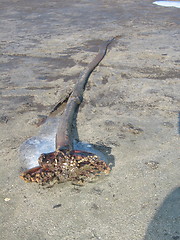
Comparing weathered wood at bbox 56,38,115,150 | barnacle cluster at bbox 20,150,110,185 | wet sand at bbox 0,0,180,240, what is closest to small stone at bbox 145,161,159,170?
wet sand at bbox 0,0,180,240

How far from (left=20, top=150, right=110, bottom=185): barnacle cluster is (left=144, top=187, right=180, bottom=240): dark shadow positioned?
2.11 feet

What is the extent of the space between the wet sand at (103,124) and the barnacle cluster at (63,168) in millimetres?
88

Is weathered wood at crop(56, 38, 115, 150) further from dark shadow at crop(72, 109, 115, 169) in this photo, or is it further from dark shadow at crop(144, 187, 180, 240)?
dark shadow at crop(144, 187, 180, 240)

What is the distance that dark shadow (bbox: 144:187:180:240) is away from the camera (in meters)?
2.24

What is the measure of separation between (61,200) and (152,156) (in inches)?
42.2

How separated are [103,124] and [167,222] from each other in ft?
5.19

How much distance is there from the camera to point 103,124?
12.1 ft

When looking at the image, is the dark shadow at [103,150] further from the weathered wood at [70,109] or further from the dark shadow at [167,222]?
the dark shadow at [167,222]

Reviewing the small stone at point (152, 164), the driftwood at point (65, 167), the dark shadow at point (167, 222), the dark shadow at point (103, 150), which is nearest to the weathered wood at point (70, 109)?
the dark shadow at point (103, 150)

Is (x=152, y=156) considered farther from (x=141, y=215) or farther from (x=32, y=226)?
(x=32, y=226)

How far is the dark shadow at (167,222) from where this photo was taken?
7.36ft

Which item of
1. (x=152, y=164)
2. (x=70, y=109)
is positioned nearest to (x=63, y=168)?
(x=152, y=164)

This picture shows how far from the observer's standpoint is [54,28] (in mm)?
8359

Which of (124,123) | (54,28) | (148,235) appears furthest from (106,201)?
(54,28)
